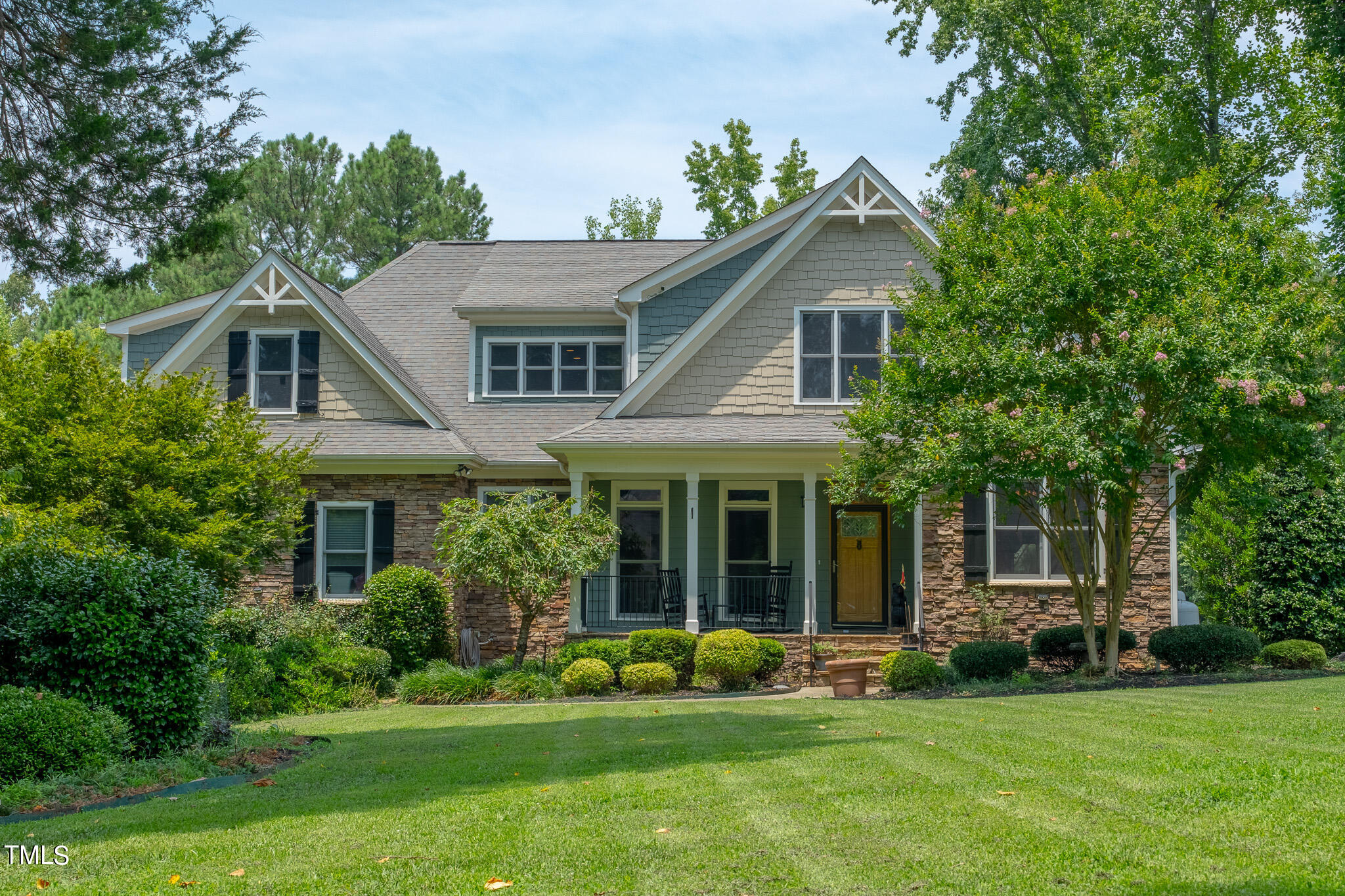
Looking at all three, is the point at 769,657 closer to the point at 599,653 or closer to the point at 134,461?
the point at 599,653

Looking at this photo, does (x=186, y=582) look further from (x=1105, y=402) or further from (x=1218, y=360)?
(x=1218, y=360)

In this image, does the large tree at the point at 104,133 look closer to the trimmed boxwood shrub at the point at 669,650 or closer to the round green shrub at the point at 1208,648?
the trimmed boxwood shrub at the point at 669,650

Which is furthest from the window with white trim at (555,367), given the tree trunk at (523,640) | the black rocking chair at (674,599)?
the tree trunk at (523,640)

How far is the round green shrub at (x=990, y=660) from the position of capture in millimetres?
14578

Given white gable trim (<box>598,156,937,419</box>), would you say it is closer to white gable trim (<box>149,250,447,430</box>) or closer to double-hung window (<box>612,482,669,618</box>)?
double-hung window (<box>612,482,669,618</box>)

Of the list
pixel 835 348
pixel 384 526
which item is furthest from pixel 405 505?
pixel 835 348

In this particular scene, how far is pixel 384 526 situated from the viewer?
17.7 m

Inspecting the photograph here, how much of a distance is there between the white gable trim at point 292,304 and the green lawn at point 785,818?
380 inches

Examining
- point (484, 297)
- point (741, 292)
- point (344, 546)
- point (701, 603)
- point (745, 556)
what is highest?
point (484, 297)

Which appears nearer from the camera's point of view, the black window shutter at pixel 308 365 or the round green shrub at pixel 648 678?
the round green shrub at pixel 648 678

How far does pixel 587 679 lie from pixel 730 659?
1996 mm

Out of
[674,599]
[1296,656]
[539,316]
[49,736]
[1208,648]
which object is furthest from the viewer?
[539,316]

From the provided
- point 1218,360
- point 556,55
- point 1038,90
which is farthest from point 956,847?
point 1038,90

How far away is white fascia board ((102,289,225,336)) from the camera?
1962 centimetres
